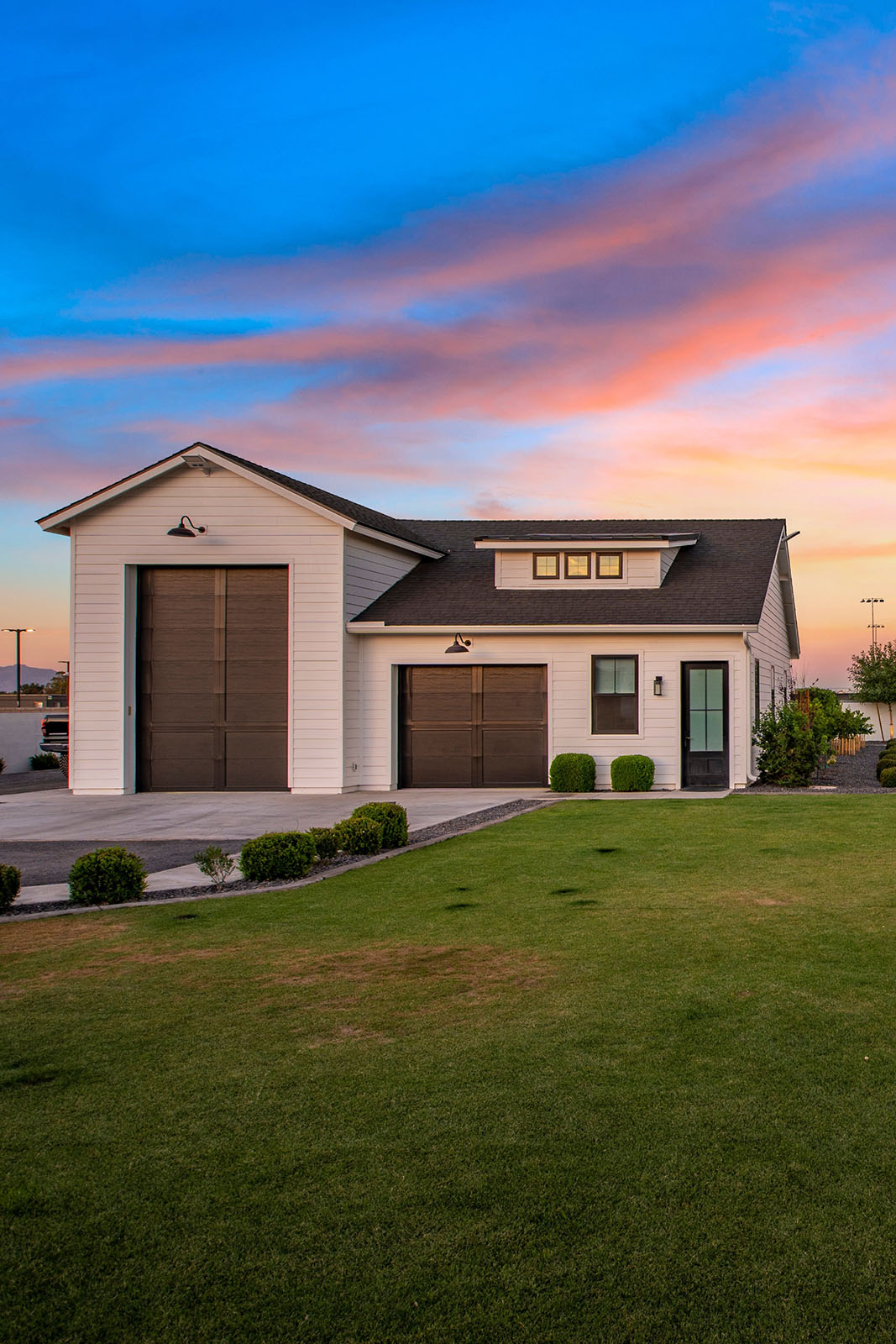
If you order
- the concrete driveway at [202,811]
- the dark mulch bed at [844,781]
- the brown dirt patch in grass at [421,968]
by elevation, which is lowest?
the concrete driveway at [202,811]

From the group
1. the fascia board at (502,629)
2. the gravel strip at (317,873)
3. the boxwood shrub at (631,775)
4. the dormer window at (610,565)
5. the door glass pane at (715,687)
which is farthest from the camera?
the dormer window at (610,565)

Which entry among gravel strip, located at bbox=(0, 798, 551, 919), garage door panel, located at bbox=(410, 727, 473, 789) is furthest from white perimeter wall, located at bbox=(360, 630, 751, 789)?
gravel strip, located at bbox=(0, 798, 551, 919)

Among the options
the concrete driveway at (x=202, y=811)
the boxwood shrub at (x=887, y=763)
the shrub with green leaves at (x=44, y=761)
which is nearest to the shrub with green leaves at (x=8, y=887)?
the concrete driveway at (x=202, y=811)

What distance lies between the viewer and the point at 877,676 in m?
51.3

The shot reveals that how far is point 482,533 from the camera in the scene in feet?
80.3

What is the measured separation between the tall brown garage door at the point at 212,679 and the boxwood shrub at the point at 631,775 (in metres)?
6.45

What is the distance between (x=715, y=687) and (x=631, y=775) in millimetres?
2482

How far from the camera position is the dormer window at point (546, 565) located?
20859 mm

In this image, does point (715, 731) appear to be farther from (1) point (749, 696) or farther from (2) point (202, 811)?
(2) point (202, 811)

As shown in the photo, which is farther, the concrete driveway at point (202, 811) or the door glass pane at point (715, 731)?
the door glass pane at point (715, 731)

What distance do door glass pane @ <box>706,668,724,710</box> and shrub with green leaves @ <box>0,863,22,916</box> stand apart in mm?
13776

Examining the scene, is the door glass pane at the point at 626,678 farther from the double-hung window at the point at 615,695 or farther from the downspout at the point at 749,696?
the downspout at the point at 749,696

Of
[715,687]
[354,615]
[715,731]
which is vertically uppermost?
[354,615]

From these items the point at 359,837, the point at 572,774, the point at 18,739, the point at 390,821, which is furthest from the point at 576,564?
the point at 18,739
